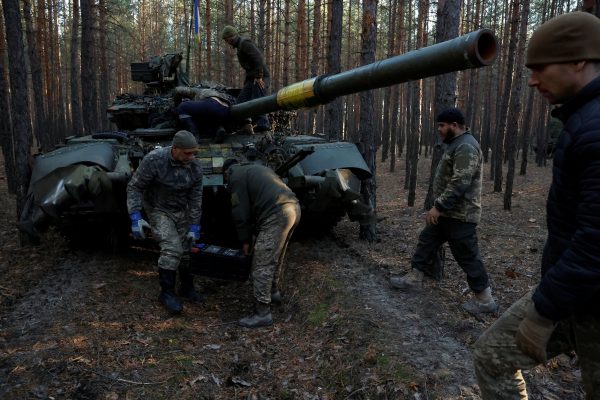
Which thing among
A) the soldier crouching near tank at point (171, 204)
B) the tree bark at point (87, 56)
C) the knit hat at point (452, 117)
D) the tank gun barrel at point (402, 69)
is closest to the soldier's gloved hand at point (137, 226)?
the soldier crouching near tank at point (171, 204)

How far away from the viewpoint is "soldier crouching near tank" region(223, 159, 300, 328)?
498cm

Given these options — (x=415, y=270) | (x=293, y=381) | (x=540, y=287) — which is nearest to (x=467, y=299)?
(x=415, y=270)

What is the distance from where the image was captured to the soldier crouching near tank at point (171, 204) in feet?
17.2

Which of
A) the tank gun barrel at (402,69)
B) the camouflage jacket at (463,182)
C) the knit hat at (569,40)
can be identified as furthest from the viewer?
the camouflage jacket at (463,182)

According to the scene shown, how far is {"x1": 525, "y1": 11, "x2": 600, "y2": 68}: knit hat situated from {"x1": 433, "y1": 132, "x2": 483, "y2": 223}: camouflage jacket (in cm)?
295


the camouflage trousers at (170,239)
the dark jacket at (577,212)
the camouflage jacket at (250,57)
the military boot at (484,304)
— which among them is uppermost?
the camouflage jacket at (250,57)

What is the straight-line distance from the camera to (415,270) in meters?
5.62

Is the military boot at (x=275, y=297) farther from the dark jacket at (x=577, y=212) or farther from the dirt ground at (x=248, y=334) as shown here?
the dark jacket at (x=577, y=212)

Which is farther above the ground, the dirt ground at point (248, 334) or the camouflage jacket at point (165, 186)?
the camouflage jacket at point (165, 186)

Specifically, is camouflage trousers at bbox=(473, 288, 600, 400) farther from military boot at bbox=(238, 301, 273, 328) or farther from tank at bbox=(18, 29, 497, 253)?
military boot at bbox=(238, 301, 273, 328)

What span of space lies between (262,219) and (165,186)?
1226 mm

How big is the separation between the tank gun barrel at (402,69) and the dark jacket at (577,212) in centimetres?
80

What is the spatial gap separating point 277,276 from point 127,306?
171cm

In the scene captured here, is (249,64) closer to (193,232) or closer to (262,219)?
(193,232)
